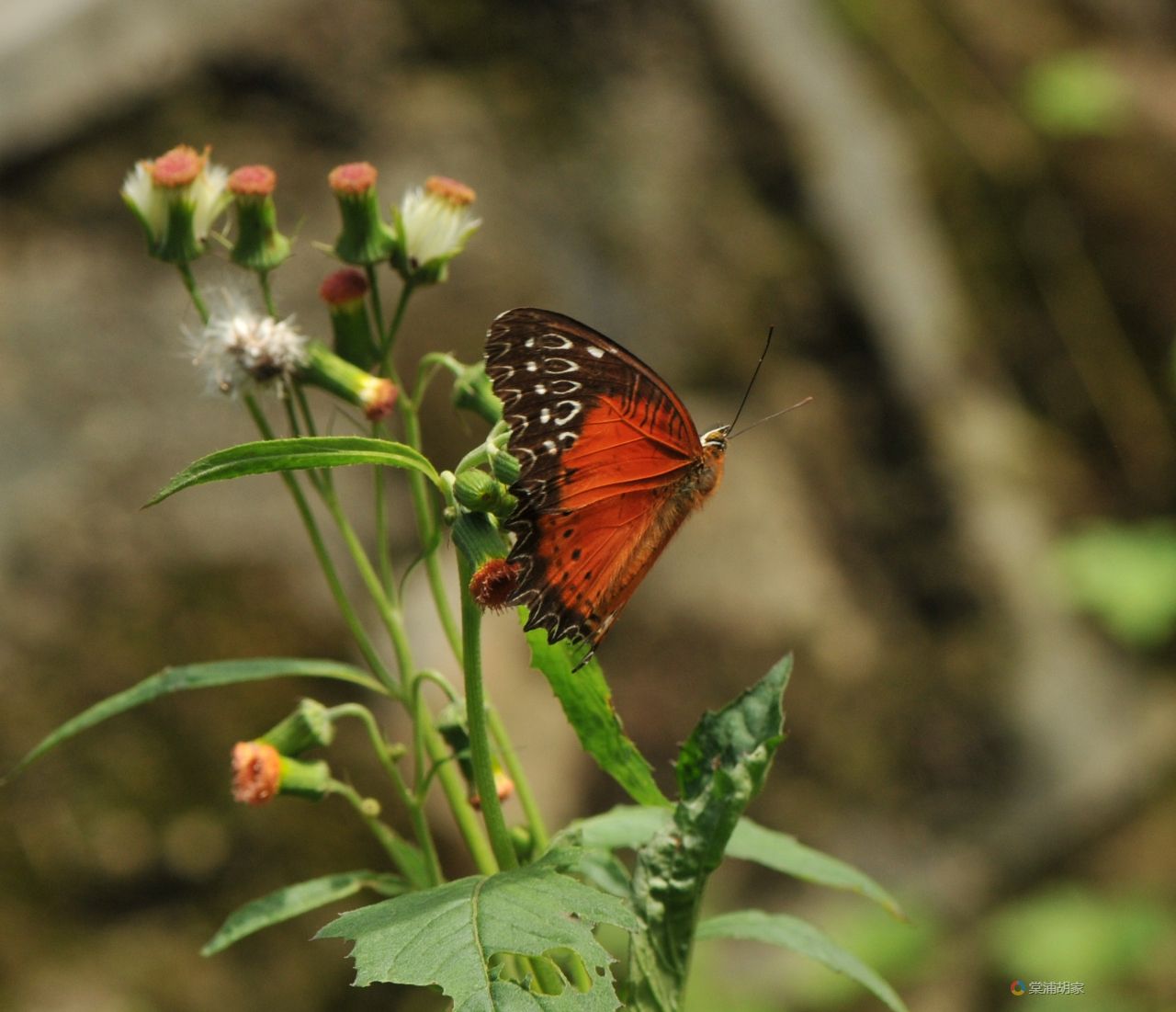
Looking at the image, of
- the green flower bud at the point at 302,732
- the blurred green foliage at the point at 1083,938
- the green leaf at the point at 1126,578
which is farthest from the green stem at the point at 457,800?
the green leaf at the point at 1126,578

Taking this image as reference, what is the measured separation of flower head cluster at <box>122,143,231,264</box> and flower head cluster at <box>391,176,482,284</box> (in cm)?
12

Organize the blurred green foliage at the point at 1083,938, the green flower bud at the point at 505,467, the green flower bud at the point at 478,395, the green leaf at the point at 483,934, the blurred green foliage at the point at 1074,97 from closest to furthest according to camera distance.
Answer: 1. the green leaf at the point at 483,934
2. the green flower bud at the point at 505,467
3. the green flower bud at the point at 478,395
4. the blurred green foliage at the point at 1083,938
5. the blurred green foliage at the point at 1074,97

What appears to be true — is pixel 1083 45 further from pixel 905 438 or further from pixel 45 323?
pixel 45 323

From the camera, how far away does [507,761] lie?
2.34ft

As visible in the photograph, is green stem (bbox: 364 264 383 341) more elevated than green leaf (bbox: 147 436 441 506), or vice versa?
green stem (bbox: 364 264 383 341)

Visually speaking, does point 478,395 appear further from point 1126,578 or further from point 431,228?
point 1126,578

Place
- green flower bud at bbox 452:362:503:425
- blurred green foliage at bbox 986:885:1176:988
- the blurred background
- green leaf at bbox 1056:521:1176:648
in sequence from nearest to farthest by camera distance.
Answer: green flower bud at bbox 452:362:503:425, the blurred background, blurred green foliage at bbox 986:885:1176:988, green leaf at bbox 1056:521:1176:648

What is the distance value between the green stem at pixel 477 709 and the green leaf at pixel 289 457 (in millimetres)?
68

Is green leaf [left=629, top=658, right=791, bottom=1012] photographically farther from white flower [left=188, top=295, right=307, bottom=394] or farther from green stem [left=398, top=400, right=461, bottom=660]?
white flower [left=188, top=295, right=307, bottom=394]

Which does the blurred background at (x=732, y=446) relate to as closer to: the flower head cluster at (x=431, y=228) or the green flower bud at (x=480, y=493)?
the flower head cluster at (x=431, y=228)

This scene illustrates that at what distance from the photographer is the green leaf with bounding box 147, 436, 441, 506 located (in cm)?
57

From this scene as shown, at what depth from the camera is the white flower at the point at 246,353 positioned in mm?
765

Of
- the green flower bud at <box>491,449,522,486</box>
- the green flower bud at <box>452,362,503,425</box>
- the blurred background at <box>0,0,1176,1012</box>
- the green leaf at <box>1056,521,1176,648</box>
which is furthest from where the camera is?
the green leaf at <box>1056,521,1176,648</box>

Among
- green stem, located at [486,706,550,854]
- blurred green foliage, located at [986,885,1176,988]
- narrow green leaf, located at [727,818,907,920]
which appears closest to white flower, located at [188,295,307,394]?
green stem, located at [486,706,550,854]
